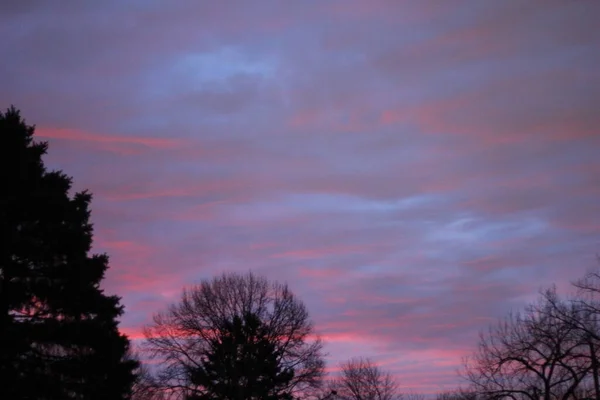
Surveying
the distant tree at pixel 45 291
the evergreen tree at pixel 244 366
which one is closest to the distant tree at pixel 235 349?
the evergreen tree at pixel 244 366

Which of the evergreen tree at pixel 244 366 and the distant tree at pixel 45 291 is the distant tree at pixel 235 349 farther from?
the distant tree at pixel 45 291

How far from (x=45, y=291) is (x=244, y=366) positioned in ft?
147

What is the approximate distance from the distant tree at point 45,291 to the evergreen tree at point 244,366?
39.0m

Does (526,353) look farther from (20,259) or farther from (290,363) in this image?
(20,259)

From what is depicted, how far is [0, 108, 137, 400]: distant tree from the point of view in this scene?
23531 mm

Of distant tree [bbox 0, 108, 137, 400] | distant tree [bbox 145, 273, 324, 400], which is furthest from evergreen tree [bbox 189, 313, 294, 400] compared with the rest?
distant tree [bbox 0, 108, 137, 400]

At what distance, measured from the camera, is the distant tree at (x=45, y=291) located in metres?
23.5

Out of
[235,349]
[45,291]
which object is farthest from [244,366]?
[45,291]

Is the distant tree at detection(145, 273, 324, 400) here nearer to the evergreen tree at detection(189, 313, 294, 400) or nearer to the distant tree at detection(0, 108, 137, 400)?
the evergreen tree at detection(189, 313, 294, 400)

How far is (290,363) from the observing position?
224ft

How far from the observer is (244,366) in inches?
2650

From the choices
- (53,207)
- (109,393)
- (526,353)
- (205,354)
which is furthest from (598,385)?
(205,354)

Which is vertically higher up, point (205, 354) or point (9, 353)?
point (205, 354)

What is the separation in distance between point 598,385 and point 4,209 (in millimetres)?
31828
